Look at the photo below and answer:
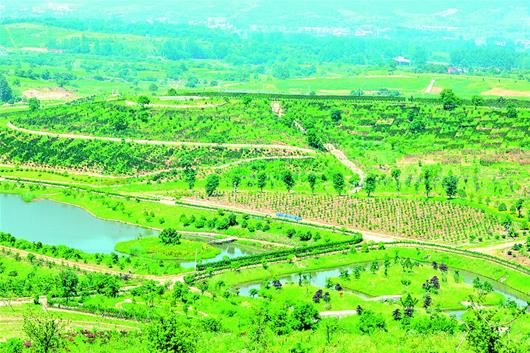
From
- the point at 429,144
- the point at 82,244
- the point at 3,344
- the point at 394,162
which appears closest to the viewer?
the point at 3,344

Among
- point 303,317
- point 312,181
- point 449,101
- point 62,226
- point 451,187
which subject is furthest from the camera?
point 449,101

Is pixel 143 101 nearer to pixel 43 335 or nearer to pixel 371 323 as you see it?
pixel 371 323

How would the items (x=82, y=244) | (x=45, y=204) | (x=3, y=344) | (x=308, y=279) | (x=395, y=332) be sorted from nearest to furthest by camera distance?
(x=3, y=344) → (x=395, y=332) → (x=308, y=279) → (x=82, y=244) → (x=45, y=204)

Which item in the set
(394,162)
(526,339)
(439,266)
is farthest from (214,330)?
(394,162)

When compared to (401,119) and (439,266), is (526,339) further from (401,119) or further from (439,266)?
(401,119)

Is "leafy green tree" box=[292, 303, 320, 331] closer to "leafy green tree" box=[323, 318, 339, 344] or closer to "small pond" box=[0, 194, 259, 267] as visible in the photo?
"leafy green tree" box=[323, 318, 339, 344]

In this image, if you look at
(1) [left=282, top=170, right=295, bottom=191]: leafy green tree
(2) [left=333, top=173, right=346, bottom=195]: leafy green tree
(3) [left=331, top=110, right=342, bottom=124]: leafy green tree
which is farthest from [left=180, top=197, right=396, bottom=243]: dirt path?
(3) [left=331, top=110, right=342, bottom=124]: leafy green tree

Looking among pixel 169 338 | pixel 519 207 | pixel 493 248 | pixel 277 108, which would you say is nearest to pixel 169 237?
pixel 493 248
